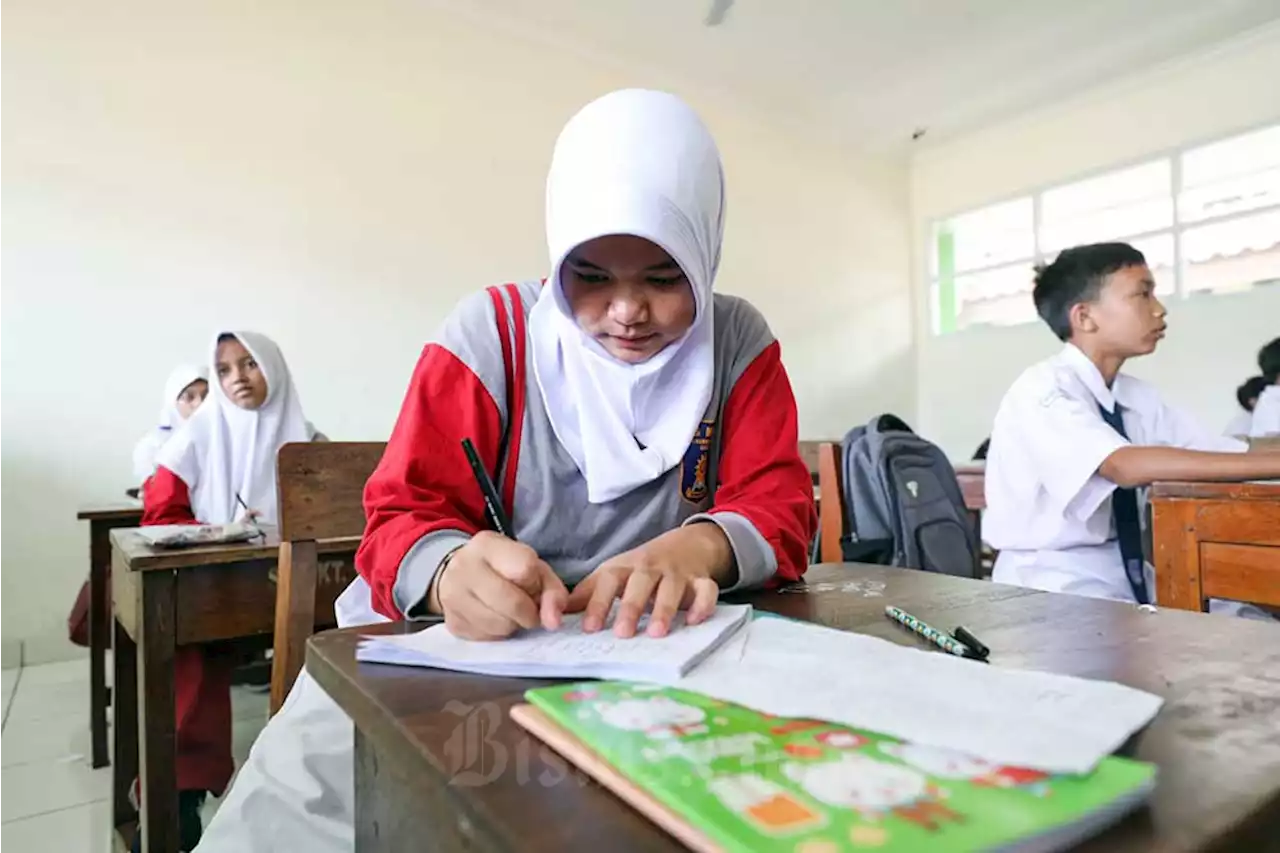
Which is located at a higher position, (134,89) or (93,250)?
(134,89)

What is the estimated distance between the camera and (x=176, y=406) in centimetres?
349

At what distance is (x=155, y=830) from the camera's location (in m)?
1.39

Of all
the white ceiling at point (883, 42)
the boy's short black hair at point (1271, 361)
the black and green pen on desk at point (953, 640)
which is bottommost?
the black and green pen on desk at point (953, 640)

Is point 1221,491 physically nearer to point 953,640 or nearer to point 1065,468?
point 1065,468

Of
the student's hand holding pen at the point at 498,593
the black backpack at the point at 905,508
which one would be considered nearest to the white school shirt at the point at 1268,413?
the black backpack at the point at 905,508

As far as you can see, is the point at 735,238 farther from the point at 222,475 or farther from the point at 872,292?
the point at 222,475

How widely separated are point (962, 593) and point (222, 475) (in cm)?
227

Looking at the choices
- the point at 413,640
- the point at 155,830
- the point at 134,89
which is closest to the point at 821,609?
the point at 413,640

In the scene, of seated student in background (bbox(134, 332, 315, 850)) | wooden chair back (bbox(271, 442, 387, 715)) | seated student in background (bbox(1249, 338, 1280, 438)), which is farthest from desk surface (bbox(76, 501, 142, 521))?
seated student in background (bbox(1249, 338, 1280, 438))

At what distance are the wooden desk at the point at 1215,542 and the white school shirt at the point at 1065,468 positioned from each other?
Answer: 0.22 meters

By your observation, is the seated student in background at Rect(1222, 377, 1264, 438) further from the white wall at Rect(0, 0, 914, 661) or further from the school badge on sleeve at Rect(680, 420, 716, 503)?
the school badge on sleeve at Rect(680, 420, 716, 503)

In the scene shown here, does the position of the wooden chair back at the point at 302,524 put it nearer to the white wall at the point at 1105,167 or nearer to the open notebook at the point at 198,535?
the open notebook at the point at 198,535

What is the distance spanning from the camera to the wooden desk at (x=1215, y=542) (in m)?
1.24

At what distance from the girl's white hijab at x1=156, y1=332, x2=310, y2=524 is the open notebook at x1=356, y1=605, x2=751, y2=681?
6.46 ft
